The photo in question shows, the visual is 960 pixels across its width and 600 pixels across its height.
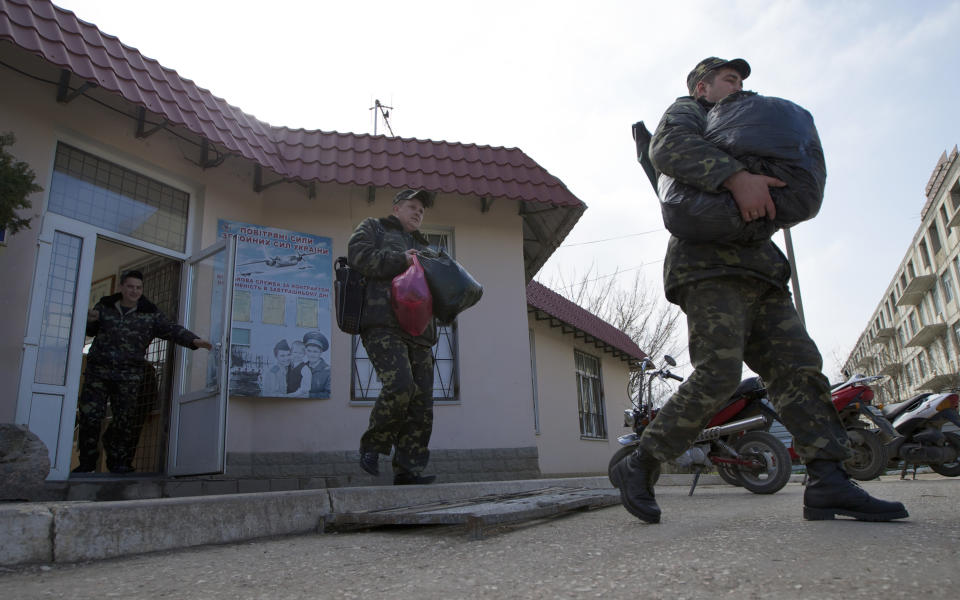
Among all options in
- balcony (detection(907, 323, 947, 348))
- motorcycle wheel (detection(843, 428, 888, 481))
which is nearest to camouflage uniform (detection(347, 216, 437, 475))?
motorcycle wheel (detection(843, 428, 888, 481))

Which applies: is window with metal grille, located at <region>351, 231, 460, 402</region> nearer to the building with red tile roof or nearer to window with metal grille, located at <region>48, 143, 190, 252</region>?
the building with red tile roof

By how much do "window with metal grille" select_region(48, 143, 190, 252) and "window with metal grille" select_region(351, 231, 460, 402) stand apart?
211 centimetres

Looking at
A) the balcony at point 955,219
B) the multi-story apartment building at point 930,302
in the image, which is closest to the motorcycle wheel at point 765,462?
the multi-story apartment building at point 930,302

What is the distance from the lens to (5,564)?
7.50ft

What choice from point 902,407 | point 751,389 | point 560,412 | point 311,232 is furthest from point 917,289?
point 311,232

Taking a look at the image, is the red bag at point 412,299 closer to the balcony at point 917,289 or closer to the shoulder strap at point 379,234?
the shoulder strap at point 379,234

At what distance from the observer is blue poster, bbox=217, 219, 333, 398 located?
6.38 meters

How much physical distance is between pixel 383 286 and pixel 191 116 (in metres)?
Answer: 2.84

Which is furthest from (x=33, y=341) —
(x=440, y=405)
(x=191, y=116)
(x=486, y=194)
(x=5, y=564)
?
(x=486, y=194)

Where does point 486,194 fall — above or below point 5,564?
above

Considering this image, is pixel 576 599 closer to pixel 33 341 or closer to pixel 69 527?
pixel 69 527

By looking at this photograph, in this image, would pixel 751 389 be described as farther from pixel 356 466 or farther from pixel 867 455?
pixel 356 466

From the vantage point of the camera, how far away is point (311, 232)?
7.14 m

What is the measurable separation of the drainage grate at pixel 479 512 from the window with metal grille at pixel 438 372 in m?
3.35
